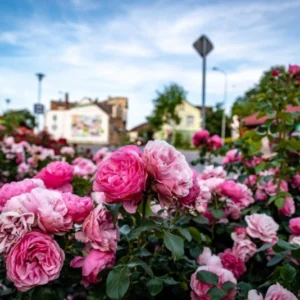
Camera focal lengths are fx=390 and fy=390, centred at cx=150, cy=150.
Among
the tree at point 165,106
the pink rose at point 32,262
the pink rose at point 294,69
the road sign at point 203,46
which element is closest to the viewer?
the pink rose at point 32,262

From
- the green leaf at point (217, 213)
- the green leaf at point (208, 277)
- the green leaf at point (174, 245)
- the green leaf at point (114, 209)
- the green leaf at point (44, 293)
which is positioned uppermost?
the green leaf at point (114, 209)

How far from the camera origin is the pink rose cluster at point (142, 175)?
960 mm

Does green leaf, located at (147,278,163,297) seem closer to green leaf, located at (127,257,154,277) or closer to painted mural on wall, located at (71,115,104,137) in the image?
green leaf, located at (127,257,154,277)

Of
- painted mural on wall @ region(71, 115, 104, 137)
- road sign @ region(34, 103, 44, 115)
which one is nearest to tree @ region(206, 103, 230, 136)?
painted mural on wall @ region(71, 115, 104, 137)

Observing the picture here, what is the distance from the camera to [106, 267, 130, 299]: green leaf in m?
0.96

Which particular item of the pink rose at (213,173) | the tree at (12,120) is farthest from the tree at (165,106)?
the pink rose at (213,173)

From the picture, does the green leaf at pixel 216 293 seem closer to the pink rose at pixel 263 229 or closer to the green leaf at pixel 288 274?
the green leaf at pixel 288 274

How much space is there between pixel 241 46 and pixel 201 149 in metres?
0.92

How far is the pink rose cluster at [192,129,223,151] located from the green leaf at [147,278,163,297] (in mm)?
1940

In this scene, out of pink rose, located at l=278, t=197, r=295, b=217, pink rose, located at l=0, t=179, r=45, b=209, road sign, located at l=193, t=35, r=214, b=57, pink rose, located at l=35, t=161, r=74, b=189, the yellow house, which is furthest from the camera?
the yellow house

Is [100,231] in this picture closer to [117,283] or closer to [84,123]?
[117,283]

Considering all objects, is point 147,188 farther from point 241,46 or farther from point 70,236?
point 241,46

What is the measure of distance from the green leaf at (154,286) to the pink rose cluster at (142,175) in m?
0.29

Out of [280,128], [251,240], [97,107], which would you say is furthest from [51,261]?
[97,107]
